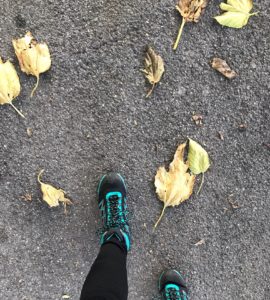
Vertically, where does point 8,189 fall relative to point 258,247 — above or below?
above

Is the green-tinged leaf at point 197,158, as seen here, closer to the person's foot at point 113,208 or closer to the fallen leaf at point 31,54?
the person's foot at point 113,208

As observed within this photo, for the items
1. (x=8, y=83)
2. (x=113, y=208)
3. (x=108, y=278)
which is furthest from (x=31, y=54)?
(x=108, y=278)

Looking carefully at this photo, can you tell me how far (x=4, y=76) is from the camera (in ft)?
5.62

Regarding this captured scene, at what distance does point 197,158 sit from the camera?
185cm

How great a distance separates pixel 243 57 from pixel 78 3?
789 mm

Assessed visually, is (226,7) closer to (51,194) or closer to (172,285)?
(51,194)

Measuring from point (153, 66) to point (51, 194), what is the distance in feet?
2.47

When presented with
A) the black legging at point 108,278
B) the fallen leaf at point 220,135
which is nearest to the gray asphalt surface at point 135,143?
the fallen leaf at point 220,135

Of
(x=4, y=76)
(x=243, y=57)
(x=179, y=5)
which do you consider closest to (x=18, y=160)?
(x=4, y=76)

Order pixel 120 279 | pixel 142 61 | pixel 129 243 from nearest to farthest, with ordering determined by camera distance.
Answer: pixel 120 279 < pixel 142 61 < pixel 129 243

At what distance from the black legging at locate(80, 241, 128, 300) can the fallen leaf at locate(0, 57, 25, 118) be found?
801 mm

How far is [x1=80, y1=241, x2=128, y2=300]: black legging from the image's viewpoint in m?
1.59

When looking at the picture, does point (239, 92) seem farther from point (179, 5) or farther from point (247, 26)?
point (179, 5)

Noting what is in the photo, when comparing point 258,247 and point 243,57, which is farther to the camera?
point 258,247
